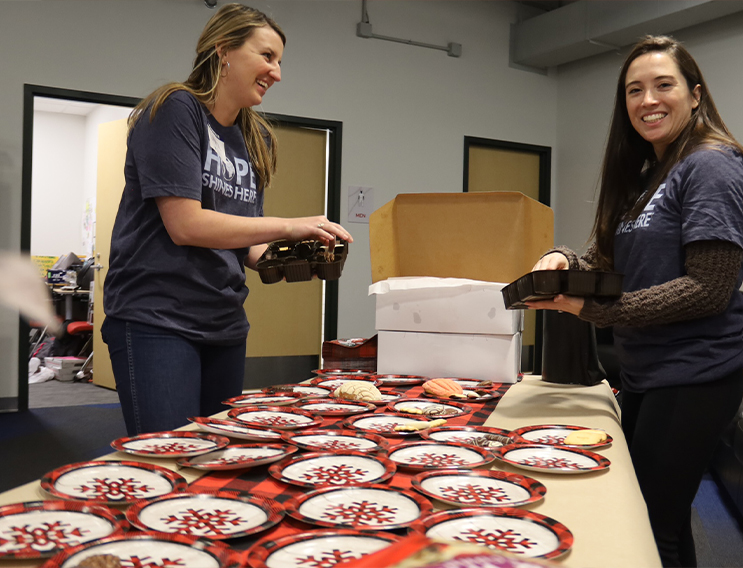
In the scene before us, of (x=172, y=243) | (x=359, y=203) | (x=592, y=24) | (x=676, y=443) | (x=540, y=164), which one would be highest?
(x=592, y=24)

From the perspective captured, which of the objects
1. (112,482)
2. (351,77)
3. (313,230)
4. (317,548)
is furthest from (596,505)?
(351,77)

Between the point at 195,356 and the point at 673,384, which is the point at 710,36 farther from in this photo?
the point at 195,356

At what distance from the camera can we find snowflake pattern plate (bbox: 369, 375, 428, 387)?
156cm

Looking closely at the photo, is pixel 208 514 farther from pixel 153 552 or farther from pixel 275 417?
pixel 275 417

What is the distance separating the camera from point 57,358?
553 cm

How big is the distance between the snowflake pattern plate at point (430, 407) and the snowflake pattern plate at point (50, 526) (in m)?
0.65

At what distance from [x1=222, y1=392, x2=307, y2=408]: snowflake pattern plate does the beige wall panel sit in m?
3.35

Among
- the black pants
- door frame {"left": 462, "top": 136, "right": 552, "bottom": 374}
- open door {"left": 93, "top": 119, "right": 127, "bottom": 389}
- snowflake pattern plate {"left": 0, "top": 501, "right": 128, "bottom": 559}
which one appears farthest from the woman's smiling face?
open door {"left": 93, "top": 119, "right": 127, "bottom": 389}

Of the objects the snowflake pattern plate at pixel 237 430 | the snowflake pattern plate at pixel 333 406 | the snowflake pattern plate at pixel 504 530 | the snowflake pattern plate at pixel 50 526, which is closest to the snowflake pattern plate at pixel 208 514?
the snowflake pattern plate at pixel 50 526

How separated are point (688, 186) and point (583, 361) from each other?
580mm

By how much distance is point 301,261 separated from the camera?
4.56 feet

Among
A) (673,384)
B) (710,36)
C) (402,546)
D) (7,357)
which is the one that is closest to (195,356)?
(673,384)

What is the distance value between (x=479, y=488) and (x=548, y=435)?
0.34 meters

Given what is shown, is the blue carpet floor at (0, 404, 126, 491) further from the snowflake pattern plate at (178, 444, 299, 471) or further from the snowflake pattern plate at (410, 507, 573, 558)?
the snowflake pattern plate at (410, 507, 573, 558)
